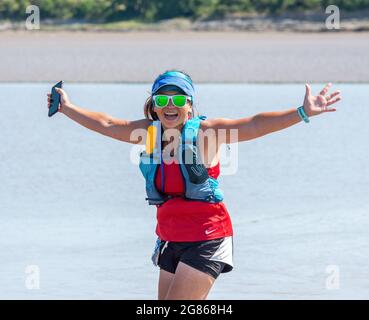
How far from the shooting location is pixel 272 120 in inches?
214

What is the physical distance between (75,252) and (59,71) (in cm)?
1622

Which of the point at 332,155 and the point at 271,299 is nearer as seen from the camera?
the point at 271,299

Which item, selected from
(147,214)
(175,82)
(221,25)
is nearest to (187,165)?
(175,82)

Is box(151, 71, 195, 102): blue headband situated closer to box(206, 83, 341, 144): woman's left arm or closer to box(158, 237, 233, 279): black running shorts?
box(206, 83, 341, 144): woman's left arm

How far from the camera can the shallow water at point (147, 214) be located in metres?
7.85

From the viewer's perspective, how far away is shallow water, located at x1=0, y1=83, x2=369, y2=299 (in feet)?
25.8

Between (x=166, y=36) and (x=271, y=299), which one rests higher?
(x=271, y=299)

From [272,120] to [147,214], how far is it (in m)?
4.74

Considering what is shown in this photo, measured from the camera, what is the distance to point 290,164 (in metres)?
12.7

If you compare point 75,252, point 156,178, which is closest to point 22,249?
point 75,252

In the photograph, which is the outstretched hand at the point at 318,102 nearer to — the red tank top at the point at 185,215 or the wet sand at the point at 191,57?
the red tank top at the point at 185,215

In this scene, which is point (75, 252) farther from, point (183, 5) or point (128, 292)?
point (183, 5)

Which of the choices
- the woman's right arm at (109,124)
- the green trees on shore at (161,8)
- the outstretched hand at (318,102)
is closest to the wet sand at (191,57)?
the green trees on shore at (161,8)
